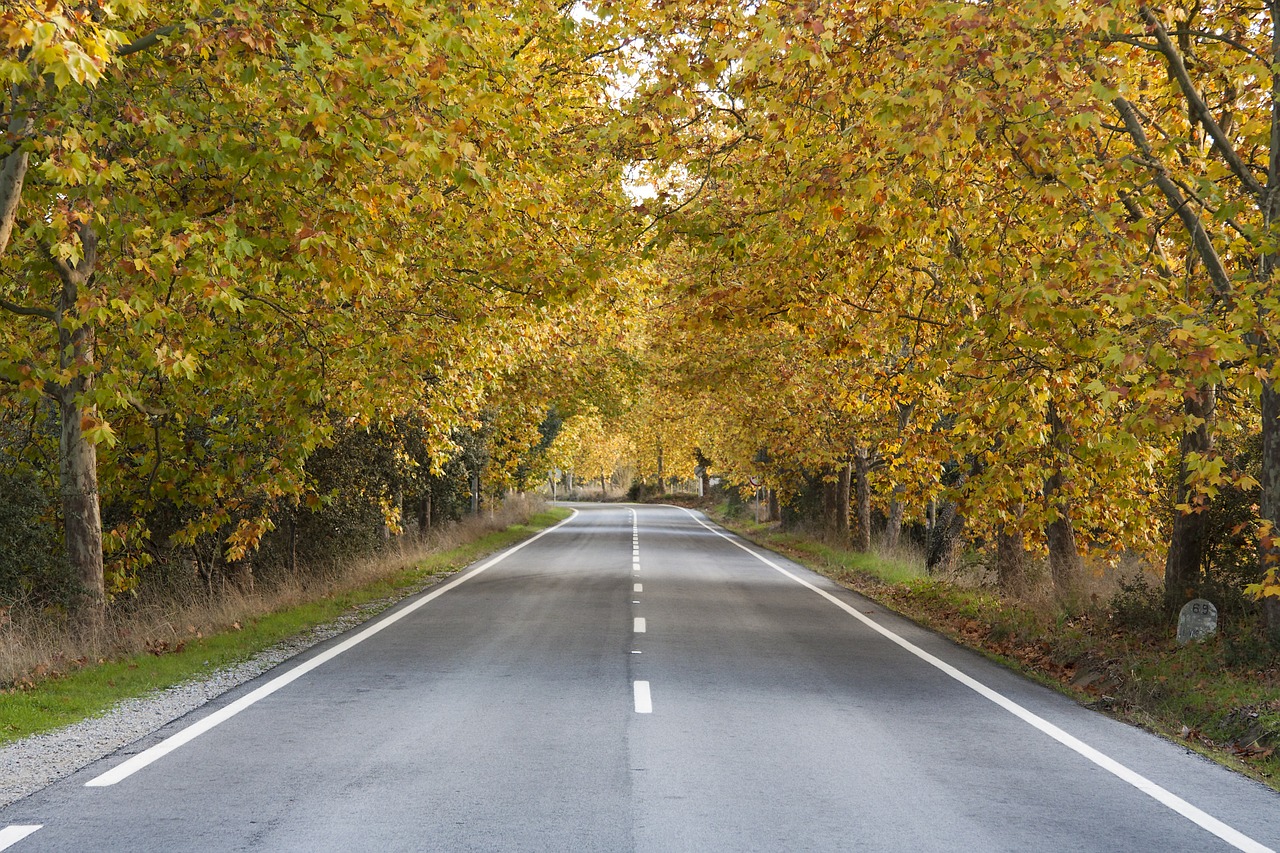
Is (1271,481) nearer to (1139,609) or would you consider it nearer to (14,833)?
(1139,609)

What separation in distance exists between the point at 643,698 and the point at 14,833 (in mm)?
4807

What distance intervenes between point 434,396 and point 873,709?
9.77 metres

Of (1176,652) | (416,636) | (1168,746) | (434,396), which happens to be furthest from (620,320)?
(1168,746)

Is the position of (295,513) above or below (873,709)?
above

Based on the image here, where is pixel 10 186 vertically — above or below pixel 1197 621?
above

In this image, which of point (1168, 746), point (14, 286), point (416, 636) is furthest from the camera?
point (14, 286)

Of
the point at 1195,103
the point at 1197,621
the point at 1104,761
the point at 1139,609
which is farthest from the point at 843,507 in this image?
the point at 1104,761

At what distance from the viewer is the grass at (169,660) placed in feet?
27.7

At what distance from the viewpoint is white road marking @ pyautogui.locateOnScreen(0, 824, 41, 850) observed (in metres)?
5.21

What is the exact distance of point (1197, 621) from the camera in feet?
37.0

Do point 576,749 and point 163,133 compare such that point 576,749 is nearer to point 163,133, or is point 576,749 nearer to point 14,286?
point 163,133

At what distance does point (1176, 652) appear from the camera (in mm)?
11008

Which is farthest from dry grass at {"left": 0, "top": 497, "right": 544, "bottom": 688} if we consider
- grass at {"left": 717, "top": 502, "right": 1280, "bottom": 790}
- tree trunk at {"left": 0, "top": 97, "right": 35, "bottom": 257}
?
grass at {"left": 717, "top": 502, "right": 1280, "bottom": 790}

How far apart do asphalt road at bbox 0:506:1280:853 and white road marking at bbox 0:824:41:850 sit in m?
0.02
